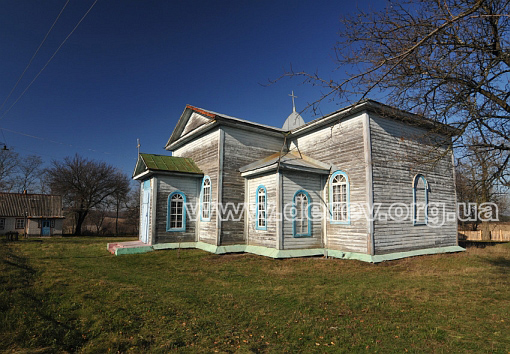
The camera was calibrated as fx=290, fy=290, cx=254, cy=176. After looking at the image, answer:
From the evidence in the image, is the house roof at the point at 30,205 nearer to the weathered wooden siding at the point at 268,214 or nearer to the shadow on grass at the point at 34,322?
the weathered wooden siding at the point at 268,214

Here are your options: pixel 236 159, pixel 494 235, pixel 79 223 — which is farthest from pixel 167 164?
pixel 494 235

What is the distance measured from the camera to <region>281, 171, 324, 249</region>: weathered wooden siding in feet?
40.6

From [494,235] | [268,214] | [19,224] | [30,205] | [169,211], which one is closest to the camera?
[268,214]

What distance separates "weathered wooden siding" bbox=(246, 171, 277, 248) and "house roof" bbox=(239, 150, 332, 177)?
44 cm

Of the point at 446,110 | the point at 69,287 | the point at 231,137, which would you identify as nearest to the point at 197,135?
the point at 231,137

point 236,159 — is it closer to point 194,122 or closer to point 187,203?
point 187,203

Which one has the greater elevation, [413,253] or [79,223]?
[413,253]

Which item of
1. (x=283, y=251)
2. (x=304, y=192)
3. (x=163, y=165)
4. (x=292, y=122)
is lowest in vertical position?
(x=283, y=251)

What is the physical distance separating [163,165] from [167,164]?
1.07ft

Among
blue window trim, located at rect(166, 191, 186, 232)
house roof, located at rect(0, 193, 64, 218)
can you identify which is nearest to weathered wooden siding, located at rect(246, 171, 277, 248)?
blue window trim, located at rect(166, 191, 186, 232)

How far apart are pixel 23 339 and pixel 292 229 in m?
9.63

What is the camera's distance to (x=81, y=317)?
17.1 ft

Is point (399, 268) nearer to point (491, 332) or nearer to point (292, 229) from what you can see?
point (292, 229)

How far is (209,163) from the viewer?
15.0 metres
